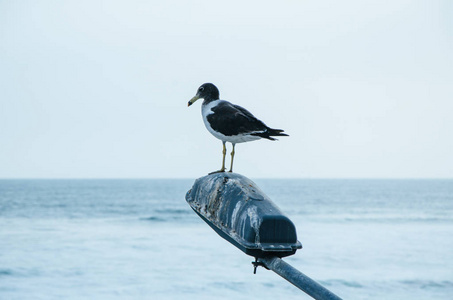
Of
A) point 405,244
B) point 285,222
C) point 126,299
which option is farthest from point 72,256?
point 285,222

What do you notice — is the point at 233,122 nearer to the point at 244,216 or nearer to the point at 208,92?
the point at 208,92

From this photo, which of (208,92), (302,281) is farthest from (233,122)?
(302,281)

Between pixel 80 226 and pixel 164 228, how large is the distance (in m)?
7.53

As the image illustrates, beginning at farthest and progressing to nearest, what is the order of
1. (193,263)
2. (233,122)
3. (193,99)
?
(193,263) → (193,99) → (233,122)

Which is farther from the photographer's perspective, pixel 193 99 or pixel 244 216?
pixel 193 99

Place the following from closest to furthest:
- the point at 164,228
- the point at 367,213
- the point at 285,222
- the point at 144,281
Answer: the point at 285,222 → the point at 144,281 → the point at 164,228 → the point at 367,213

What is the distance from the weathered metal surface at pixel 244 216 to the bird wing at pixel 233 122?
1861 mm

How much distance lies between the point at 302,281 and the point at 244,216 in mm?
390

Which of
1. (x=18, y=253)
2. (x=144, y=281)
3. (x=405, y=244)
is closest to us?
(x=144, y=281)

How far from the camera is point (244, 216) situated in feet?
5.15

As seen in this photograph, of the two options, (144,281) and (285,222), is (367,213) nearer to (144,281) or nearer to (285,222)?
(144,281)

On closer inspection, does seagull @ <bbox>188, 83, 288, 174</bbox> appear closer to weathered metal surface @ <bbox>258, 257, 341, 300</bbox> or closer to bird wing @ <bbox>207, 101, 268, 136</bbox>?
bird wing @ <bbox>207, 101, 268, 136</bbox>

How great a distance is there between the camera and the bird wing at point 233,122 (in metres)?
3.98

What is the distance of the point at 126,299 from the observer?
67.7ft
